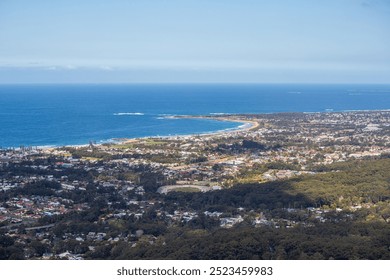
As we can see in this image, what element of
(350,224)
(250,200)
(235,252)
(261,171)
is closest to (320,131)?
(261,171)

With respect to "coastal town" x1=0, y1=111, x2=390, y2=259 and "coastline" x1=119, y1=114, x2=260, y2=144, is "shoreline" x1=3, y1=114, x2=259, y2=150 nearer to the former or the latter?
"coastline" x1=119, y1=114, x2=260, y2=144

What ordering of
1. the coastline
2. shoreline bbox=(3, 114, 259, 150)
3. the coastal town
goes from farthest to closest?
the coastline
shoreline bbox=(3, 114, 259, 150)
the coastal town

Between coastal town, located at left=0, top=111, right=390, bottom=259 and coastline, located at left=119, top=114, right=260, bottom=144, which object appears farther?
coastline, located at left=119, top=114, right=260, bottom=144

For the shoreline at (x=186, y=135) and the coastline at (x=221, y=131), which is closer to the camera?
the shoreline at (x=186, y=135)

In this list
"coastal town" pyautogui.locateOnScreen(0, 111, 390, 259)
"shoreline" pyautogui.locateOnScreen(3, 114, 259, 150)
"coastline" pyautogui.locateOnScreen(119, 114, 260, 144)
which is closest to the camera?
"coastal town" pyautogui.locateOnScreen(0, 111, 390, 259)

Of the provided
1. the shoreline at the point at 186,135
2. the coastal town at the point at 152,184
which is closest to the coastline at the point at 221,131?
the shoreline at the point at 186,135

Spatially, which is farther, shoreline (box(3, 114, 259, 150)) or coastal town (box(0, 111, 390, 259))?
shoreline (box(3, 114, 259, 150))

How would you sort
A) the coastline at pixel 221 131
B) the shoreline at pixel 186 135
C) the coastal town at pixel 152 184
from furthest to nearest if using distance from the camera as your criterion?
the coastline at pixel 221 131
the shoreline at pixel 186 135
the coastal town at pixel 152 184

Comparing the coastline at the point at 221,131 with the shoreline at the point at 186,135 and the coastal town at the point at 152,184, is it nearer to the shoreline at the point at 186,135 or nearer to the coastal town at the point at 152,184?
the shoreline at the point at 186,135

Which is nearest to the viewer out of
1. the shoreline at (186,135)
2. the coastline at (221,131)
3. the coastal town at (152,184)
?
the coastal town at (152,184)

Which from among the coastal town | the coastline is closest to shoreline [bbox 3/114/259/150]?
the coastline
